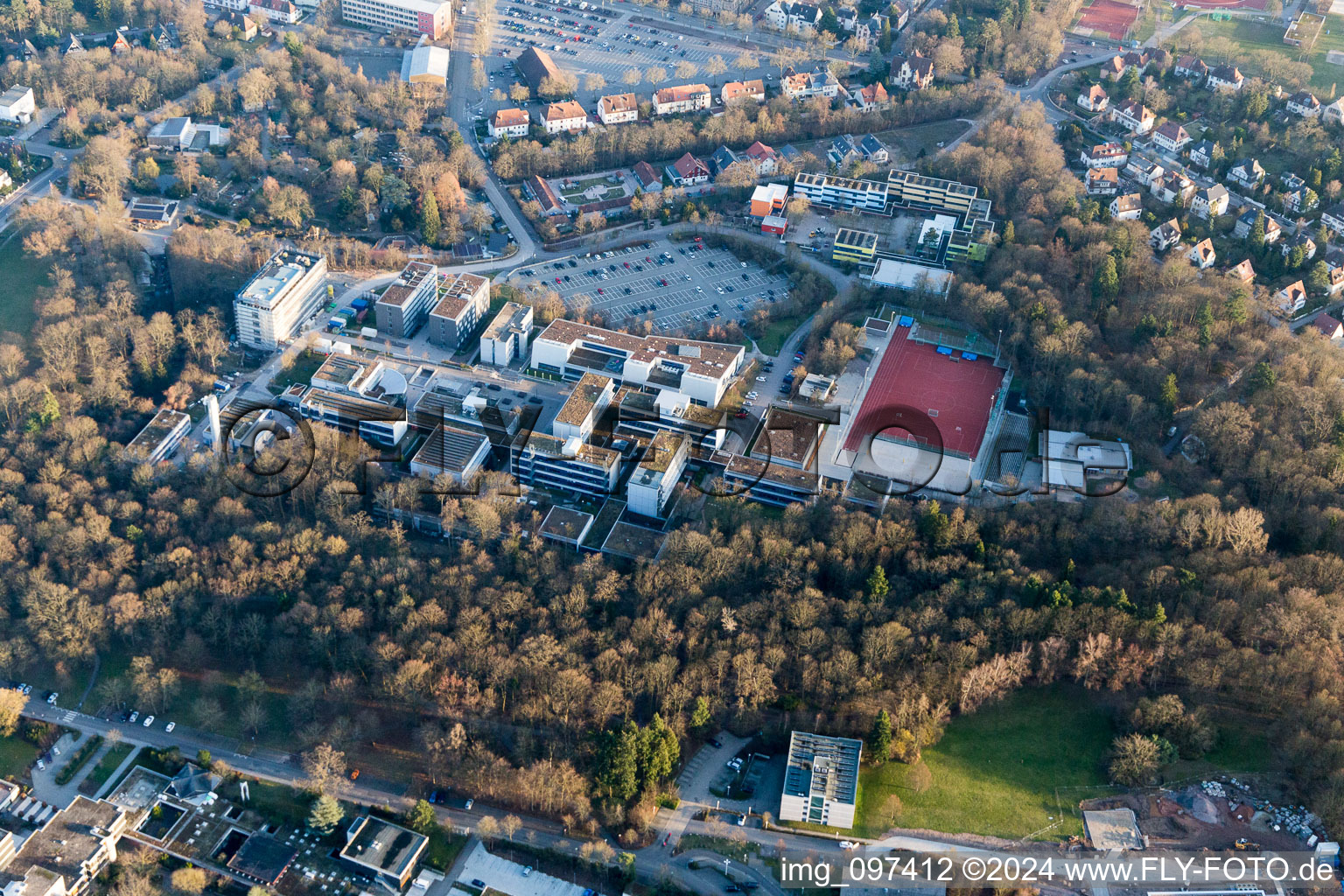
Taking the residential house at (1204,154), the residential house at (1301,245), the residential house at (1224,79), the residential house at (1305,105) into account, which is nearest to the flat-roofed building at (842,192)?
the residential house at (1204,154)

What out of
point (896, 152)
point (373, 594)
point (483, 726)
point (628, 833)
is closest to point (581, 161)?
point (896, 152)

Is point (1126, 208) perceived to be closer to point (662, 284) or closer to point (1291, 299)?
point (1291, 299)

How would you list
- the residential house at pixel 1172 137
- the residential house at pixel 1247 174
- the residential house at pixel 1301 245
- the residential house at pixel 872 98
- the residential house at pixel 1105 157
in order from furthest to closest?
the residential house at pixel 872 98, the residential house at pixel 1172 137, the residential house at pixel 1105 157, the residential house at pixel 1247 174, the residential house at pixel 1301 245

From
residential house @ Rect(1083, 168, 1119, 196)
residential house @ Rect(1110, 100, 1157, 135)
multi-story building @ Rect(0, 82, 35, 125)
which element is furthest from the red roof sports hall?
multi-story building @ Rect(0, 82, 35, 125)

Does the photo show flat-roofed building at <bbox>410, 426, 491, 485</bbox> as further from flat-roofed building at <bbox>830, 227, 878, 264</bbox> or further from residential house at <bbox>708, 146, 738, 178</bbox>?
residential house at <bbox>708, 146, 738, 178</bbox>

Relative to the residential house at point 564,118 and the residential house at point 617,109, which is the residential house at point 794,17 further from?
the residential house at point 564,118

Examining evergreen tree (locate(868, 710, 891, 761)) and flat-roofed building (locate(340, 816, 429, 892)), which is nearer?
flat-roofed building (locate(340, 816, 429, 892))
